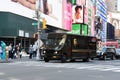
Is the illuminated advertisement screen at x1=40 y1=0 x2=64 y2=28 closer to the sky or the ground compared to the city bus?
closer to the sky

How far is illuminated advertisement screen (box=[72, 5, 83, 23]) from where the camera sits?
9844 cm

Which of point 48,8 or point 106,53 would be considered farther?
point 48,8

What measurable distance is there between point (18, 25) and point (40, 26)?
16150 mm

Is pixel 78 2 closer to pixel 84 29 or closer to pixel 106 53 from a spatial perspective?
pixel 84 29

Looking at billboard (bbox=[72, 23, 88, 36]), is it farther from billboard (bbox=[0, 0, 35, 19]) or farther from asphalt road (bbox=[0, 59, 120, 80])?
asphalt road (bbox=[0, 59, 120, 80])

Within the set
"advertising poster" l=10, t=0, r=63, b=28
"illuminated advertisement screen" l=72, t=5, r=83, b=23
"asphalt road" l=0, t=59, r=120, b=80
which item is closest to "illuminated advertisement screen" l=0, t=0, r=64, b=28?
"advertising poster" l=10, t=0, r=63, b=28

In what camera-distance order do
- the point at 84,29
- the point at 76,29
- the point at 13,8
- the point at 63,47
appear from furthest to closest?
the point at 84,29, the point at 76,29, the point at 13,8, the point at 63,47

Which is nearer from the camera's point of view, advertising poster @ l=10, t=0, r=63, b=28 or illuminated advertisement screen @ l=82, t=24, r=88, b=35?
advertising poster @ l=10, t=0, r=63, b=28

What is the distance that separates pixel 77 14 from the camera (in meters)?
101

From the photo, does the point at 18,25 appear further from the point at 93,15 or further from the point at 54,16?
the point at 93,15

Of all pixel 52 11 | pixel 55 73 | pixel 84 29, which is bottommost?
pixel 55 73

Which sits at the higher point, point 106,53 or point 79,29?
point 79,29

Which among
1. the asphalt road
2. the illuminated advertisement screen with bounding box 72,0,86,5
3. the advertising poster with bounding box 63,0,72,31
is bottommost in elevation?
the asphalt road

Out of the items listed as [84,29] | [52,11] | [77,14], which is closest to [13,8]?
[52,11]
